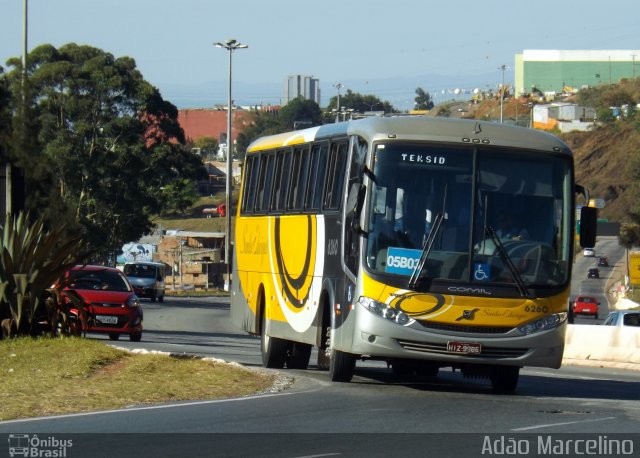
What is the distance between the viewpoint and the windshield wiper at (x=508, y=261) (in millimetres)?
14602

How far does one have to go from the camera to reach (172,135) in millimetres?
64625

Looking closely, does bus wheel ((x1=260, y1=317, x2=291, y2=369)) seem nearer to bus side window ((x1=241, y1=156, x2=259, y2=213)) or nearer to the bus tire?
bus side window ((x1=241, y1=156, x2=259, y2=213))

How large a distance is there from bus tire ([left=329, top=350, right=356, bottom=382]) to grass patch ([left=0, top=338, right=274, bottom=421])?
803 mm

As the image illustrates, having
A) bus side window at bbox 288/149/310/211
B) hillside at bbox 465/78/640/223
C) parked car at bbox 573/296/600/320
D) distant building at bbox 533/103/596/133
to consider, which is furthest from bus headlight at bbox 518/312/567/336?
distant building at bbox 533/103/596/133

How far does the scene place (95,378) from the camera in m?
15.0

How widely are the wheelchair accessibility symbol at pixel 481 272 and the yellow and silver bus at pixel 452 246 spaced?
14mm

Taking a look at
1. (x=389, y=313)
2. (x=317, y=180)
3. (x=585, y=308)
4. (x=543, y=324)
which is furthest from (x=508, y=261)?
(x=585, y=308)

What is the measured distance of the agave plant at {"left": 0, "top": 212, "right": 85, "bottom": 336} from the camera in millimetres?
17938

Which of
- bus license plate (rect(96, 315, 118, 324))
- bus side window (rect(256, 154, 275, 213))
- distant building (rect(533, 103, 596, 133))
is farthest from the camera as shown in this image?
distant building (rect(533, 103, 596, 133))

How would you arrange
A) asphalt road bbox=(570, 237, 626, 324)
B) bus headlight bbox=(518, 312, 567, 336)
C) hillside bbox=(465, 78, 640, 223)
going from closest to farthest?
bus headlight bbox=(518, 312, 567, 336), asphalt road bbox=(570, 237, 626, 324), hillside bbox=(465, 78, 640, 223)

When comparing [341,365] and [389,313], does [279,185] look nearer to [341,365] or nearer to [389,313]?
[341,365]

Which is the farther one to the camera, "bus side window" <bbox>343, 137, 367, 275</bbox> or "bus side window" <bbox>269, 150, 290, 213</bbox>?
"bus side window" <bbox>269, 150, 290, 213</bbox>

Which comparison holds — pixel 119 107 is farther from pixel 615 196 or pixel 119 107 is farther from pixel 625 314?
pixel 615 196

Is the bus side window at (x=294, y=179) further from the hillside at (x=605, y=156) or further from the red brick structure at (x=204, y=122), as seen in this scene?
the red brick structure at (x=204, y=122)
